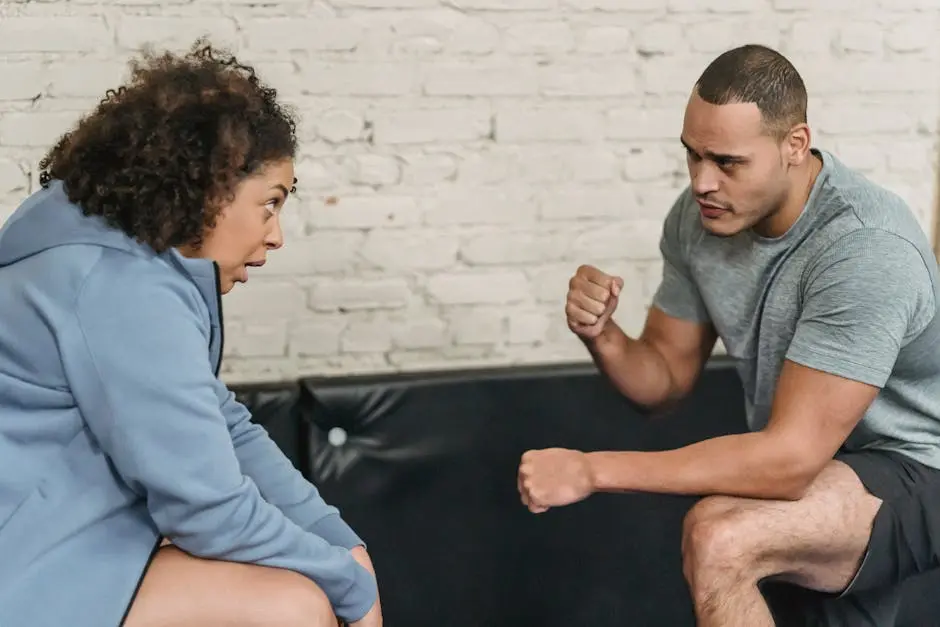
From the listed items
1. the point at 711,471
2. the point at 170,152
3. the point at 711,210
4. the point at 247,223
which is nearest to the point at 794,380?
the point at 711,471

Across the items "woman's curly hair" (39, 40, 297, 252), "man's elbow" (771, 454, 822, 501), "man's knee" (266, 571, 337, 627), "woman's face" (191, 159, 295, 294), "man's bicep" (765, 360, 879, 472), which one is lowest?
"man's knee" (266, 571, 337, 627)

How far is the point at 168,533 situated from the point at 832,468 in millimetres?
865

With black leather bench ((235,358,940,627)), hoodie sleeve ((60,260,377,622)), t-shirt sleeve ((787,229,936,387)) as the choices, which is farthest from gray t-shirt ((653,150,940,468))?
hoodie sleeve ((60,260,377,622))

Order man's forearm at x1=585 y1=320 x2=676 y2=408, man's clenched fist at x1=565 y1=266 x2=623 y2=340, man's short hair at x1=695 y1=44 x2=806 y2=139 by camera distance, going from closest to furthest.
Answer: man's short hair at x1=695 y1=44 x2=806 y2=139 → man's clenched fist at x1=565 y1=266 x2=623 y2=340 → man's forearm at x1=585 y1=320 x2=676 y2=408

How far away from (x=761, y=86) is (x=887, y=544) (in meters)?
0.62

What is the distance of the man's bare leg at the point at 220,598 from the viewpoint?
4.20 feet

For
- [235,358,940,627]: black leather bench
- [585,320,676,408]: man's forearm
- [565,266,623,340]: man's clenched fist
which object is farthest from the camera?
[235,358,940,627]: black leather bench

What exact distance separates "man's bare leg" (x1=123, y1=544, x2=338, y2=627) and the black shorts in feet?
2.41

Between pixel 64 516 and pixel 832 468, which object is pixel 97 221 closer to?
pixel 64 516

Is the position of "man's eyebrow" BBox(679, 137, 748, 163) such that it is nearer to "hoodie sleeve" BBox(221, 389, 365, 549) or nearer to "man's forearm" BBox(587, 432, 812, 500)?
"man's forearm" BBox(587, 432, 812, 500)

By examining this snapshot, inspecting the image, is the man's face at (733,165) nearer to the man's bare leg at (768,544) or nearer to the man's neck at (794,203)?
the man's neck at (794,203)

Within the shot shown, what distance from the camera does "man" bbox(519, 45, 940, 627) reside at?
4.94 feet

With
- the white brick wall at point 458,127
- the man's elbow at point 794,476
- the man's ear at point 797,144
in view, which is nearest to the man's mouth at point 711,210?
the man's ear at point 797,144

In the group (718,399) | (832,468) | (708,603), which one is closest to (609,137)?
(718,399)
